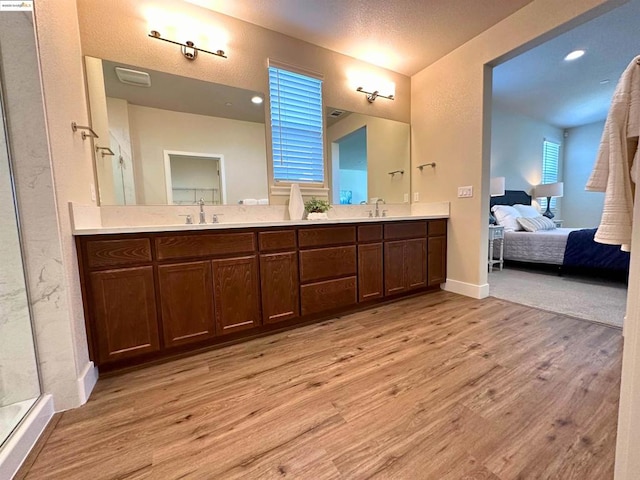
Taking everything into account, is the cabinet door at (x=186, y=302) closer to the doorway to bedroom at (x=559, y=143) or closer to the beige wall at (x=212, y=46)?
the beige wall at (x=212, y=46)

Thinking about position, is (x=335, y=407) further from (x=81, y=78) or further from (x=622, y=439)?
(x=81, y=78)

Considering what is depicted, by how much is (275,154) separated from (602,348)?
9.13ft

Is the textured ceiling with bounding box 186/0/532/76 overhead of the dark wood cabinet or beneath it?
overhead

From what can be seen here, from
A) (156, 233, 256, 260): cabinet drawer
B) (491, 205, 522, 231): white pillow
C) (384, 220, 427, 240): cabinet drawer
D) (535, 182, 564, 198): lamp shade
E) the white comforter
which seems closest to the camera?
(156, 233, 256, 260): cabinet drawer

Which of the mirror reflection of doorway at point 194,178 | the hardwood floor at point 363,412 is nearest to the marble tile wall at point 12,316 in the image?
the hardwood floor at point 363,412

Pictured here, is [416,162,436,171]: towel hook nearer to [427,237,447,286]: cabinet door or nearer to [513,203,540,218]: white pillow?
[427,237,447,286]: cabinet door

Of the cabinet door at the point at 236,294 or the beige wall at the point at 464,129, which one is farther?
the beige wall at the point at 464,129

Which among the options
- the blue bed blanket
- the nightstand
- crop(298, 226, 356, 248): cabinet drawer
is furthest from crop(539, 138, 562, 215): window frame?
crop(298, 226, 356, 248): cabinet drawer

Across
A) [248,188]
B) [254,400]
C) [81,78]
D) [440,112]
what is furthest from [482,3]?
[254,400]

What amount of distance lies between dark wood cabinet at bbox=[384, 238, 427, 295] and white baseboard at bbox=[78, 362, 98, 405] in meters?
2.24

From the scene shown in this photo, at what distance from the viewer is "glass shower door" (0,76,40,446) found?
1169 mm

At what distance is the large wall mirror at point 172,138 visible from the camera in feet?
6.14

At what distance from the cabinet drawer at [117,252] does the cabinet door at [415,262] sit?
87.2 inches

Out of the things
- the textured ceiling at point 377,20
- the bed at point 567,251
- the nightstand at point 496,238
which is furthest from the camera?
the nightstand at point 496,238
